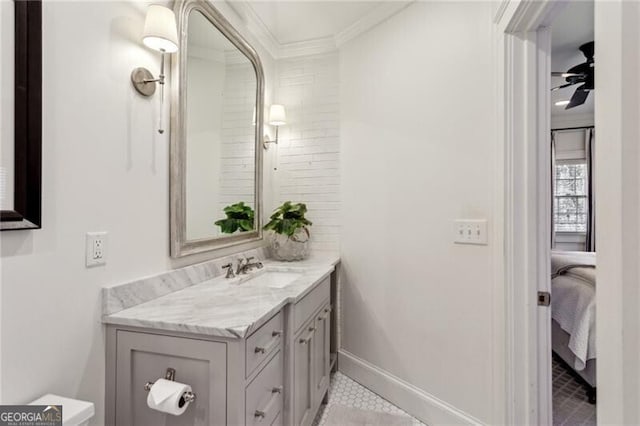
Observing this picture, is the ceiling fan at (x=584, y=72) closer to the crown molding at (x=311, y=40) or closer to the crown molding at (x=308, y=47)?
the crown molding at (x=311, y=40)

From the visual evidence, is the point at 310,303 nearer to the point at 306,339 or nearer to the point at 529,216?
the point at 306,339

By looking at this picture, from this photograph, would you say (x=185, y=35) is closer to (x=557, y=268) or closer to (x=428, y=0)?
(x=428, y=0)

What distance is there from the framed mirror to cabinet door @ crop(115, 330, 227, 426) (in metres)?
0.45

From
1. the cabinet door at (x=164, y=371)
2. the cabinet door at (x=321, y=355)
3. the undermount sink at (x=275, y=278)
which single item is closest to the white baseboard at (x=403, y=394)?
the cabinet door at (x=321, y=355)

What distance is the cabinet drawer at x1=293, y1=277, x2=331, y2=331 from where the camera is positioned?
1477 millimetres

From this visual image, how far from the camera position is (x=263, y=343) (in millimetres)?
1188

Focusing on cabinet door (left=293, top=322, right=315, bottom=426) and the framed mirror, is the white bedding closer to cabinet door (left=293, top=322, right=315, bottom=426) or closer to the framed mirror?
cabinet door (left=293, top=322, right=315, bottom=426)

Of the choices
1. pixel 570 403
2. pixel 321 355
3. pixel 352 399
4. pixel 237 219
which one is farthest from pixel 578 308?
pixel 237 219

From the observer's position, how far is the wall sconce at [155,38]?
4.01 feet

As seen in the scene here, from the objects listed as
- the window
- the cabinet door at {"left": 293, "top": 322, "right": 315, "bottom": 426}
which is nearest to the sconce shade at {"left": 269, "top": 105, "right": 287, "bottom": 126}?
the cabinet door at {"left": 293, "top": 322, "right": 315, "bottom": 426}

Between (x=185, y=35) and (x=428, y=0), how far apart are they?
4.51 feet

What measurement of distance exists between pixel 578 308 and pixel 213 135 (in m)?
2.65

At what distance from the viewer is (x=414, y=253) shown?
76.3 inches

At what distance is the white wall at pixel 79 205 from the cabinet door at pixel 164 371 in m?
0.10
